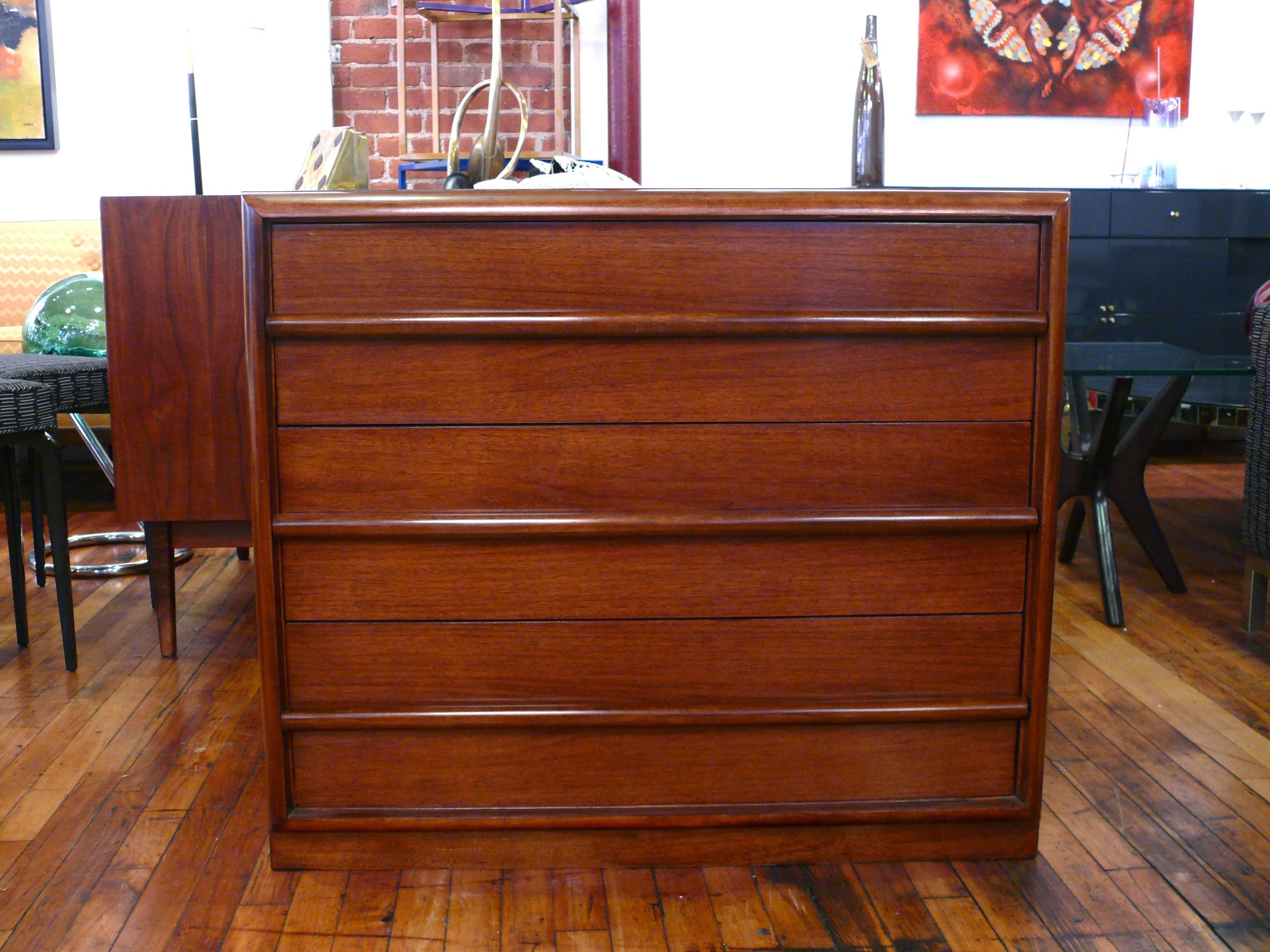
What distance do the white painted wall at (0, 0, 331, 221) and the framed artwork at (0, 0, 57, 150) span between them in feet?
0.13

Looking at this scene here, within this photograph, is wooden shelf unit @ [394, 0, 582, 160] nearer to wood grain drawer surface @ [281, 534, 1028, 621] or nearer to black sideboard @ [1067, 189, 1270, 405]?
black sideboard @ [1067, 189, 1270, 405]

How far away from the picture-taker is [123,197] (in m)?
2.36

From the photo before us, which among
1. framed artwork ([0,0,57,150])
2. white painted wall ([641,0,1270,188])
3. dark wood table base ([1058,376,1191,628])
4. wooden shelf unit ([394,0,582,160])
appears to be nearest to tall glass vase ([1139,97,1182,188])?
white painted wall ([641,0,1270,188])

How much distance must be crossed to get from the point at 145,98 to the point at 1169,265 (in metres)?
4.29

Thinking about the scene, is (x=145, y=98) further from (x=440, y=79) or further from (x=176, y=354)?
(x=176, y=354)

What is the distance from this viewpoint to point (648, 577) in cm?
161

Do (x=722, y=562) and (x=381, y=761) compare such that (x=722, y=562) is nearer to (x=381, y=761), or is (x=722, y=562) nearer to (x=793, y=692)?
(x=793, y=692)

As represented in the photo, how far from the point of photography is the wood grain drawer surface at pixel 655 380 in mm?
1537

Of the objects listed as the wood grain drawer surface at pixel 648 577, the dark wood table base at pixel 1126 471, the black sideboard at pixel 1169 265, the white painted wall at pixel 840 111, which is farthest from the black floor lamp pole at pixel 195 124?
the black sideboard at pixel 1169 265

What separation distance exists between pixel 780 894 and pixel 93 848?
1.03m

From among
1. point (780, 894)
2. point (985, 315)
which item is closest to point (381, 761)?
point (780, 894)

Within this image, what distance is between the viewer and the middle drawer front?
1557mm

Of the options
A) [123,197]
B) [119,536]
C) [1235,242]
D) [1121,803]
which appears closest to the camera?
[1121,803]

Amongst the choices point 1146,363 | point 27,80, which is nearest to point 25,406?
point 1146,363
